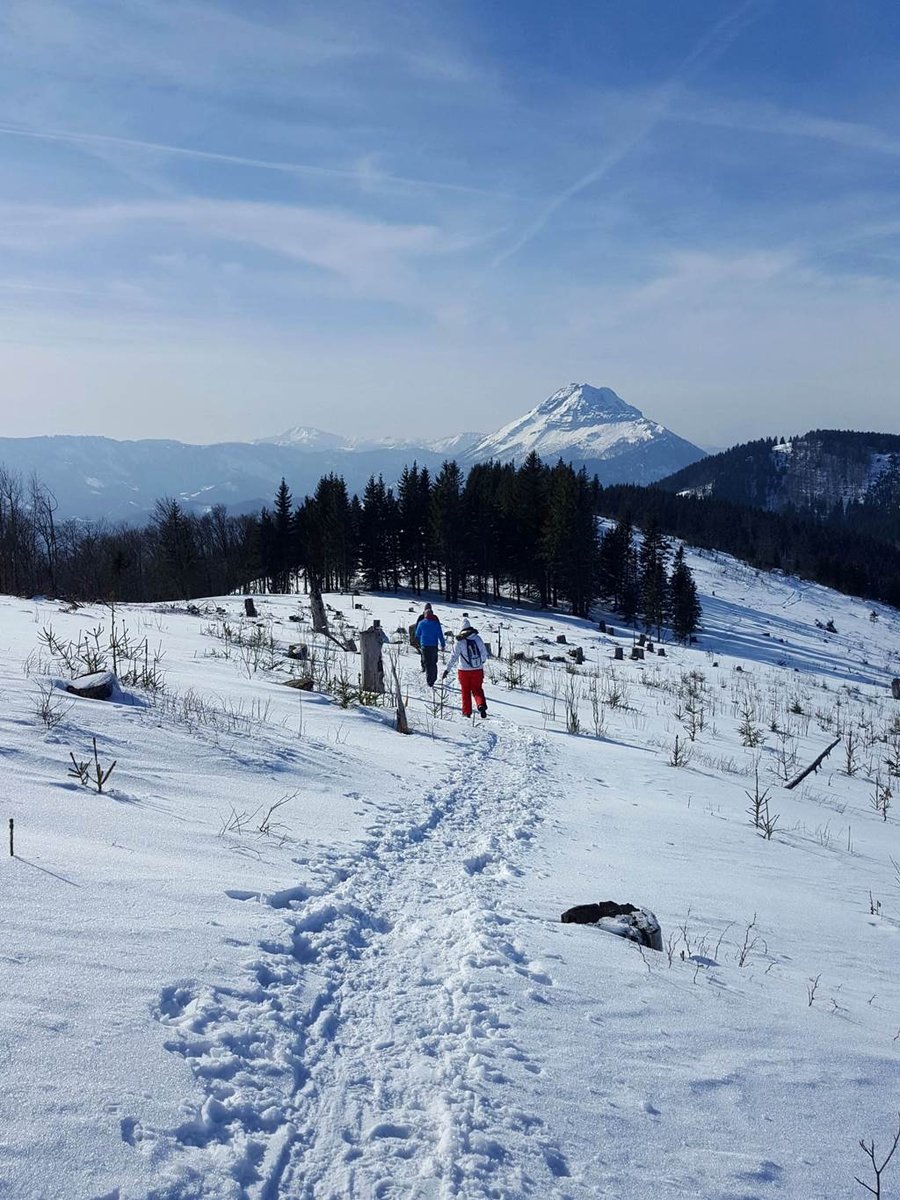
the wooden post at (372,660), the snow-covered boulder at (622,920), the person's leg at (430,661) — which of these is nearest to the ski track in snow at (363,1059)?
the snow-covered boulder at (622,920)

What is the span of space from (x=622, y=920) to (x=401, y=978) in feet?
4.94

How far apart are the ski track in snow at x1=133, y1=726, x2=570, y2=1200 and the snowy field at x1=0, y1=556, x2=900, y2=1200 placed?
0.01 m

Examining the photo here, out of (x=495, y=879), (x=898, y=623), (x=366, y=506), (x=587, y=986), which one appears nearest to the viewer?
(x=587, y=986)

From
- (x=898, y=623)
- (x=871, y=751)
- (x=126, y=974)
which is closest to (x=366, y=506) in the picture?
(x=871, y=751)

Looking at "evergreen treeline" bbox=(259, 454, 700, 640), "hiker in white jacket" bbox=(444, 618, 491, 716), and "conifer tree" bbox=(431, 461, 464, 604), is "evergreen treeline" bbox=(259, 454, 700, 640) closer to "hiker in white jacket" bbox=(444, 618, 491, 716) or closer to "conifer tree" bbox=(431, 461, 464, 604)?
"conifer tree" bbox=(431, 461, 464, 604)

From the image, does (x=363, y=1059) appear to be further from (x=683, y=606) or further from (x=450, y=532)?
(x=683, y=606)

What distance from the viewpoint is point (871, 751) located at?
44.8 feet

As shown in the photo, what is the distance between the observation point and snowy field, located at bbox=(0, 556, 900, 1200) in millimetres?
2160

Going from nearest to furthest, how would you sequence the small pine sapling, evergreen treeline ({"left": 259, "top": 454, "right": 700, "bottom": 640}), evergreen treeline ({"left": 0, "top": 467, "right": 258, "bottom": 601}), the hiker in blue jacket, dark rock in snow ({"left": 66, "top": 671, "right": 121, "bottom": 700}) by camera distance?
1. the small pine sapling
2. dark rock in snow ({"left": 66, "top": 671, "right": 121, "bottom": 700})
3. the hiker in blue jacket
4. evergreen treeline ({"left": 0, "top": 467, "right": 258, "bottom": 601})
5. evergreen treeline ({"left": 259, "top": 454, "right": 700, "bottom": 640})

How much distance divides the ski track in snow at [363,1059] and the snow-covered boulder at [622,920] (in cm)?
52

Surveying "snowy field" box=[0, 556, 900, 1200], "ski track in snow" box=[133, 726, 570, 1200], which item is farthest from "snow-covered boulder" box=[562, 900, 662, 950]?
"ski track in snow" box=[133, 726, 570, 1200]

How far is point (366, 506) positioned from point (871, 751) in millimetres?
46582

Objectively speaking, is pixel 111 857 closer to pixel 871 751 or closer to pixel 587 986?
pixel 587 986

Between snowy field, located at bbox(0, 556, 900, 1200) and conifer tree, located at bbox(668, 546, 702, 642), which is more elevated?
snowy field, located at bbox(0, 556, 900, 1200)
